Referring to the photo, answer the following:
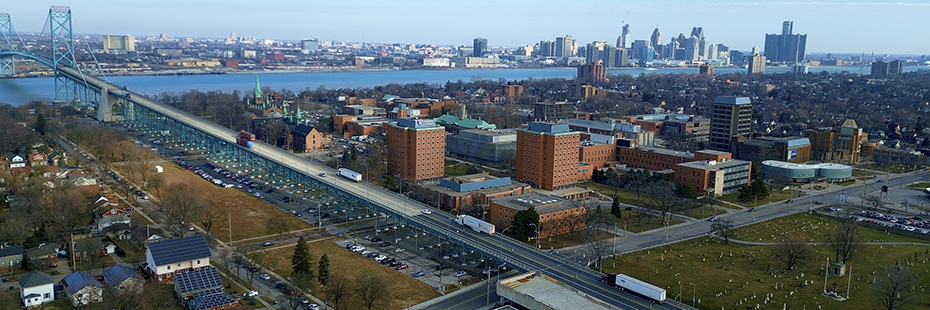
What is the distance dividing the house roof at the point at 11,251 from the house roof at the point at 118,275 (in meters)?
5.19

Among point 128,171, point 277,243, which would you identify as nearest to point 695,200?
point 277,243

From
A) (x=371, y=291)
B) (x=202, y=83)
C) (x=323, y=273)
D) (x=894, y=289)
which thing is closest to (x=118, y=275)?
(x=323, y=273)

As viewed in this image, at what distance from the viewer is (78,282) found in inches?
938

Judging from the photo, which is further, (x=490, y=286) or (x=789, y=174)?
(x=789, y=174)

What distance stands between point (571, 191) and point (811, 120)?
52.6 m

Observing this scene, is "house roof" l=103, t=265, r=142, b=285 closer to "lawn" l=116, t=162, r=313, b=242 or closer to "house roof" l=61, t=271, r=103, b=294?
"house roof" l=61, t=271, r=103, b=294

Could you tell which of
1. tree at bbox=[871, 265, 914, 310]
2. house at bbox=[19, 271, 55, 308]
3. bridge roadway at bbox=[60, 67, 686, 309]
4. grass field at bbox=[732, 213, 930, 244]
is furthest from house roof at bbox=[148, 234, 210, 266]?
tree at bbox=[871, 265, 914, 310]

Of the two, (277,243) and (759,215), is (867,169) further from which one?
(277,243)

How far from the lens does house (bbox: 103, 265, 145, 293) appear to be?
936 inches

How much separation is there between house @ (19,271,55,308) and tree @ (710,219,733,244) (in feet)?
91.5

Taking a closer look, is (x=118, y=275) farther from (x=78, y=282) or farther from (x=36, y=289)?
(x=36, y=289)

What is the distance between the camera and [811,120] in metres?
81.6

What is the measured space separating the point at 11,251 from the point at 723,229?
30.9 metres

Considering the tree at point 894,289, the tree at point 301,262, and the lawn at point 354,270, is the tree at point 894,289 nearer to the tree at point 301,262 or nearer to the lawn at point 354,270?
the lawn at point 354,270
